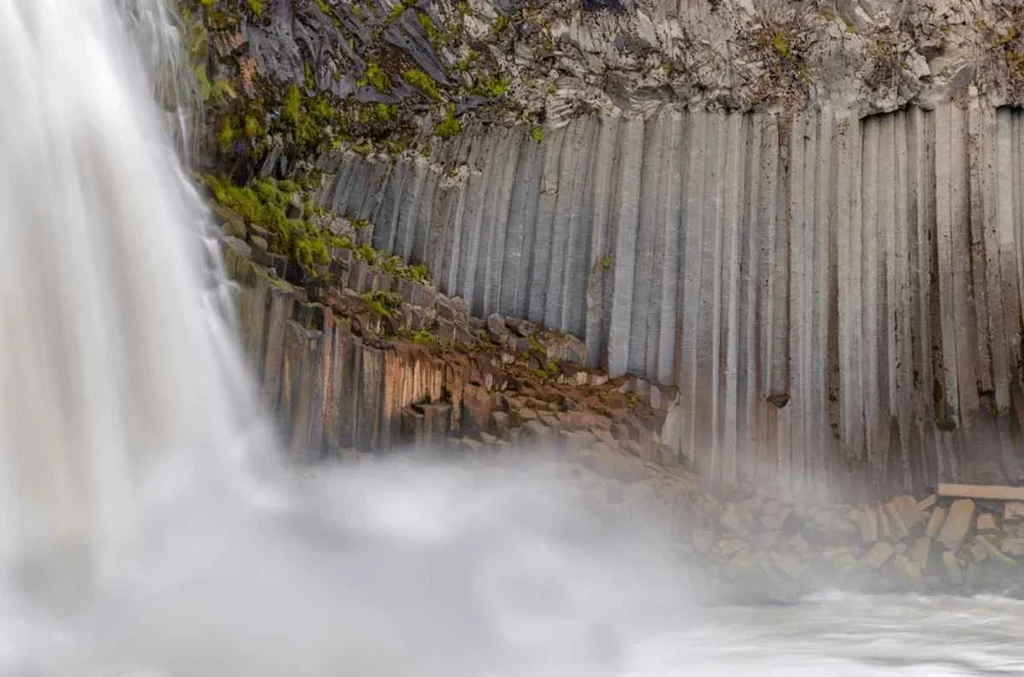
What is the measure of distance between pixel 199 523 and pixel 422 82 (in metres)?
6.33

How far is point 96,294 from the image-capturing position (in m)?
7.30

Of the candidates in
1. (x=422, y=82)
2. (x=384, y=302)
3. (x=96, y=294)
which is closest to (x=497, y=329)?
(x=384, y=302)

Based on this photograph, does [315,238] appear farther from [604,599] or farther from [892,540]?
[892,540]

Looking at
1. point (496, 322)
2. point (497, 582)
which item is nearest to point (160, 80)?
point (496, 322)

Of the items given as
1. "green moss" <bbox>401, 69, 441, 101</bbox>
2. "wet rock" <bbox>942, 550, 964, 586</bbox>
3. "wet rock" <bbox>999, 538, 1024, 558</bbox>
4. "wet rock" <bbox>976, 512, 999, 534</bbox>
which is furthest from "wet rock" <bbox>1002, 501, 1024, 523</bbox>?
"green moss" <bbox>401, 69, 441, 101</bbox>

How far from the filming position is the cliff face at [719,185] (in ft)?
35.8

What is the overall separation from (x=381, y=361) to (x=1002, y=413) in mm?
6534

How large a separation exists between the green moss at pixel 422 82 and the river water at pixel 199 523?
3.12 meters

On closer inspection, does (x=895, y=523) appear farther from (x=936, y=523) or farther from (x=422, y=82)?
(x=422, y=82)

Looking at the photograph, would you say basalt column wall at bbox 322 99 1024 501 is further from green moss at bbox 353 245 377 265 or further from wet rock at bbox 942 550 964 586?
wet rock at bbox 942 550 964 586

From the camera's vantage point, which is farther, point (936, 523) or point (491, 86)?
point (491, 86)

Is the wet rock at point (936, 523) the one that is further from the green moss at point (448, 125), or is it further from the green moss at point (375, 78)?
the green moss at point (375, 78)

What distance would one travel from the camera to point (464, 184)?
12125 millimetres

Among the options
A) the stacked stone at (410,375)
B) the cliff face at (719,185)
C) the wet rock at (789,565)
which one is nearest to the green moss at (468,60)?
the cliff face at (719,185)
